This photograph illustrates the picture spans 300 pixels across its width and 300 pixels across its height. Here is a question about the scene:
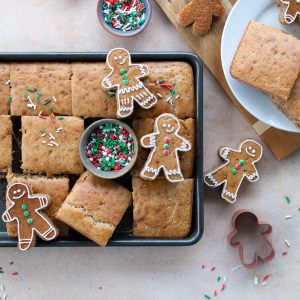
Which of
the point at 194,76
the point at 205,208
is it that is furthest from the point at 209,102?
the point at 205,208

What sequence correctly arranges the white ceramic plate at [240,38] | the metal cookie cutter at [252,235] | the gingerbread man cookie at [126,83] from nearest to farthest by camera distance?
1. the gingerbread man cookie at [126,83]
2. the white ceramic plate at [240,38]
3. the metal cookie cutter at [252,235]

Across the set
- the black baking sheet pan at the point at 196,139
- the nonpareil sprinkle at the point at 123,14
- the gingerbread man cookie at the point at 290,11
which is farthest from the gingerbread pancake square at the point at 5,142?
the gingerbread man cookie at the point at 290,11

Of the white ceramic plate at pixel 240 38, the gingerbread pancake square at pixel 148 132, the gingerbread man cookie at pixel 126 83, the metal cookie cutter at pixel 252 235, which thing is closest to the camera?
the gingerbread man cookie at pixel 126 83

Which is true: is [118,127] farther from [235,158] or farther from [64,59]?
[235,158]

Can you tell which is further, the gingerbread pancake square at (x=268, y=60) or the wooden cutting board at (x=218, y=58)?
the wooden cutting board at (x=218, y=58)

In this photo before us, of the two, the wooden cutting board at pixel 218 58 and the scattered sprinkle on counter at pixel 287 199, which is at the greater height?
Answer: the wooden cutting board at pixel 218 58

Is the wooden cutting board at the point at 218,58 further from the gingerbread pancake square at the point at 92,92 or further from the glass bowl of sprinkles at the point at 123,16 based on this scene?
the gingerbread pancake square at the point at 92,92

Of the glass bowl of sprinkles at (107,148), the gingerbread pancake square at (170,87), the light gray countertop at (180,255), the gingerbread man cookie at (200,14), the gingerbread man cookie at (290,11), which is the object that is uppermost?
the gingerbread man cookie at (290,11)
